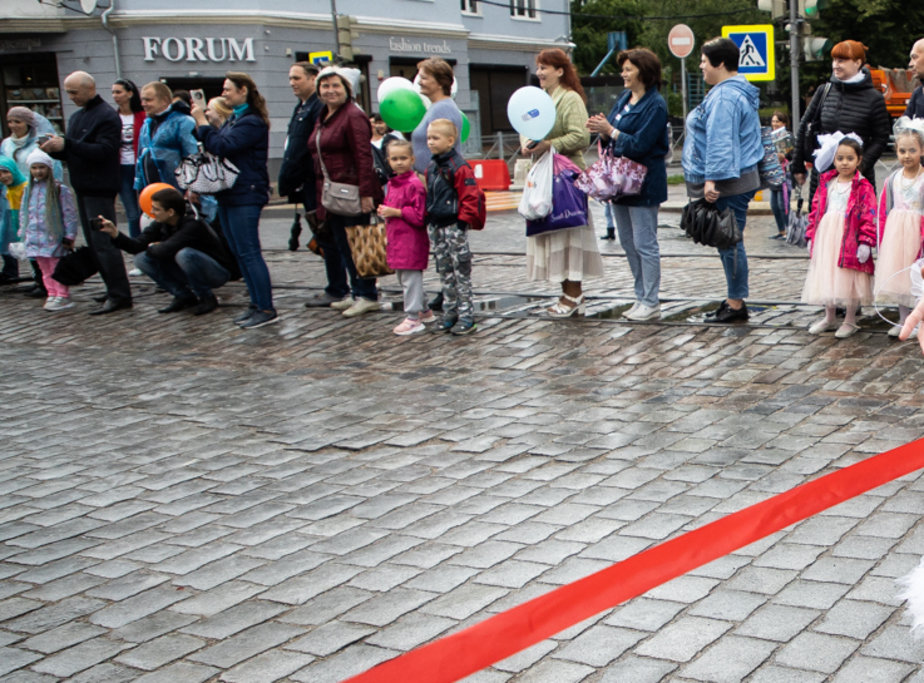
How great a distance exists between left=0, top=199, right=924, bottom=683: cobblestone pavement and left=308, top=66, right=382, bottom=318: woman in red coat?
904mm

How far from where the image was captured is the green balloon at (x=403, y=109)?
884 cm

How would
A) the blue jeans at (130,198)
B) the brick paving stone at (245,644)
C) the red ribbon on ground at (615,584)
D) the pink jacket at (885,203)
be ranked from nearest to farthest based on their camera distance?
the red ribbon on ground at (615,584) → the brick paving stone at (245,644) → the pink jacket at (885,203) → the blue jeans at (130,198)

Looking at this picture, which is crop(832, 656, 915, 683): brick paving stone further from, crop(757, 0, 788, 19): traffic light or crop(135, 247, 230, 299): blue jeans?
crop(757, 0, 788, 19): traffic light

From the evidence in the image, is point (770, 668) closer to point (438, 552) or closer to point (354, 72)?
point (438, 552)

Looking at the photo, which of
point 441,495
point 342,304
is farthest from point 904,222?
point 342,304

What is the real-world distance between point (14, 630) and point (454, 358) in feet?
13.2

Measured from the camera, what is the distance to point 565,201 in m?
7.84

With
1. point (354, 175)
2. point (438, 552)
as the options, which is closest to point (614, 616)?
point (438, 552)

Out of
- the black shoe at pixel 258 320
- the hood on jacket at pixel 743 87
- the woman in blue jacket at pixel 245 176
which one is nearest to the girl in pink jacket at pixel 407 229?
the woman in blue jacket at pixel 245 176

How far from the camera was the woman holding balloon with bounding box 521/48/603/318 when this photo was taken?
7.92 m

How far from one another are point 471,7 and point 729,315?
1240 inches

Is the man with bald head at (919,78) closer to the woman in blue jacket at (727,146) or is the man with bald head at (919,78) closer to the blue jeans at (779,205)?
the woman in blue jacket at (727,146)

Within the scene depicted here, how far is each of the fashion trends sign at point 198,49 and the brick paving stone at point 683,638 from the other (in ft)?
86.9

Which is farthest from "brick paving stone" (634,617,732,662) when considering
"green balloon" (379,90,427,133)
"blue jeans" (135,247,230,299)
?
"blue jeans" (135,247,230,299)
